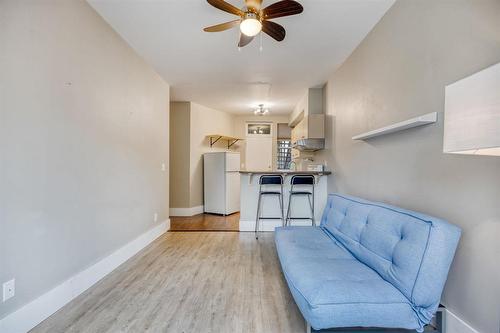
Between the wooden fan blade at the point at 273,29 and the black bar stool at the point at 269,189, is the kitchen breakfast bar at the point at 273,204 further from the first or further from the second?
the wooden fan blade at the point at 273,29

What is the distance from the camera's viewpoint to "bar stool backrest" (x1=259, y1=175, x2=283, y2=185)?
390cm

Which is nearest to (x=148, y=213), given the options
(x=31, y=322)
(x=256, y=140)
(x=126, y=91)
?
(x=126, y=91)

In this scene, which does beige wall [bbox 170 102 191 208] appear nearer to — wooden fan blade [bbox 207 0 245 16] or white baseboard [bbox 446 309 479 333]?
wooden fan blade [bbox 207 0 245 16]

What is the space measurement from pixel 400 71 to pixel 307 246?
1.73 m

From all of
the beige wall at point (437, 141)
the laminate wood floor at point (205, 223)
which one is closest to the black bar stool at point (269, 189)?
the laminate wood floor at point (205, 223)

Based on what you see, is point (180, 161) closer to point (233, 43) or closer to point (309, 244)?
point (233, 43)

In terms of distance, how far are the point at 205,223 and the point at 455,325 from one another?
3961 mm

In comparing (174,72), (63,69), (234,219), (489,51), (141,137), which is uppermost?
(174,72)

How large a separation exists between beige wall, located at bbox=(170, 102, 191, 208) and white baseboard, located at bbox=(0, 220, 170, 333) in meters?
2.39

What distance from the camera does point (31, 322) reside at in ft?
5.56

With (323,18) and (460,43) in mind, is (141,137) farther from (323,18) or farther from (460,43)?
(460,43)

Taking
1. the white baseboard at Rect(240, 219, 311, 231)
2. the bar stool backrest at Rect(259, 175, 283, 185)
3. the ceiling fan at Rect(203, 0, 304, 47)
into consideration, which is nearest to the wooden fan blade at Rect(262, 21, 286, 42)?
the ceiling fan at Rect(203, 0, 304, 47)

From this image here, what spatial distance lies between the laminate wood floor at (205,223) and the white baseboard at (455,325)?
10.4ft

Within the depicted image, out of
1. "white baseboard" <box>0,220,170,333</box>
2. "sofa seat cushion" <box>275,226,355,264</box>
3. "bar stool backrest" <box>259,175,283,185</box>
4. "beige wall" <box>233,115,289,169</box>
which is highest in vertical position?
"beige wall" <box>233,115,289,169</box>
